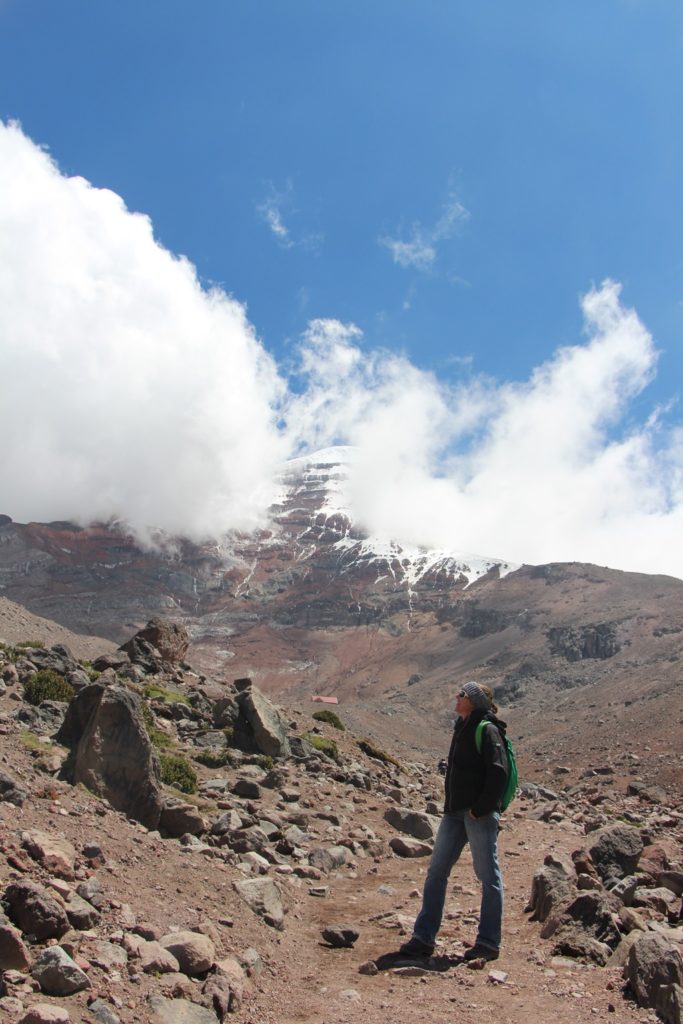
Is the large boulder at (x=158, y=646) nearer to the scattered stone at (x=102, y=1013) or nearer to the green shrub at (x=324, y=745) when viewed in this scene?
the green shrub at (x=324, y=745)

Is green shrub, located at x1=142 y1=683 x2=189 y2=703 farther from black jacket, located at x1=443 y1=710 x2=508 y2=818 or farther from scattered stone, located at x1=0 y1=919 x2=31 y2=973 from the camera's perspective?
scattered stone, located at x1=0 y1=919 x2=31 y2=973

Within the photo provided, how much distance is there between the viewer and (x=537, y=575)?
17662 centimetres

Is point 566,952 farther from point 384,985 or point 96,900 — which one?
point 96,900

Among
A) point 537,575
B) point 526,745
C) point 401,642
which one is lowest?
point 526,745

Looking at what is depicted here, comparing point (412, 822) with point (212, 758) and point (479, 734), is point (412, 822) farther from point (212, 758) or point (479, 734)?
point (479, 734)

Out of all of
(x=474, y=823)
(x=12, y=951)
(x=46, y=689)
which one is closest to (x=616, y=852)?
(x=474, y=823)

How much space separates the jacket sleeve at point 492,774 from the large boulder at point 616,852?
11.5 ft

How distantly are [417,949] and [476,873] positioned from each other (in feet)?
2.86

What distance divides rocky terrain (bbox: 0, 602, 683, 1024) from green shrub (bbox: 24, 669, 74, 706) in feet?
0.17

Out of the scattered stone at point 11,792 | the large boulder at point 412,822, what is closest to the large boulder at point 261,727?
the large boulder at point 412,822

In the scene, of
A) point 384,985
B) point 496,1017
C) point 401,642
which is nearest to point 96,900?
point 384,985

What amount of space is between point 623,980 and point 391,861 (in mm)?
7803

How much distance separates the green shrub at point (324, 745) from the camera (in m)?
21.2

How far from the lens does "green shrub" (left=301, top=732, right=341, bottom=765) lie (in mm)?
21156
